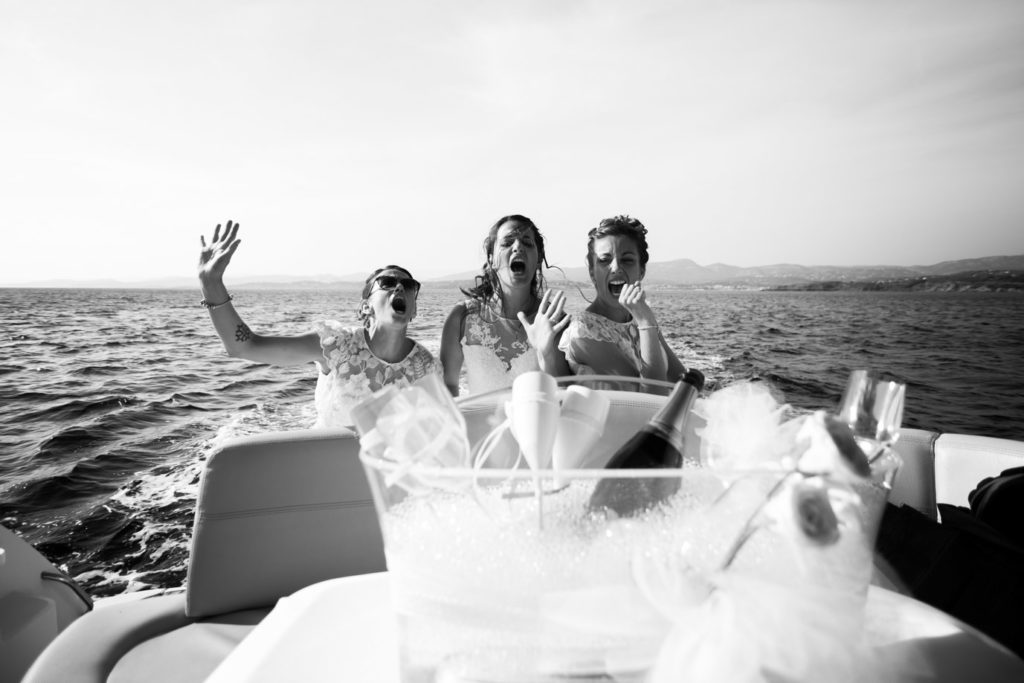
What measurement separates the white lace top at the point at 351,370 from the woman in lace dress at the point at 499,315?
24 cm

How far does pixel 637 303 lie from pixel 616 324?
52 centimetres

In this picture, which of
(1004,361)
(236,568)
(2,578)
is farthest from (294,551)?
(1004,361)

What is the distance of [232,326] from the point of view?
2.78 meters

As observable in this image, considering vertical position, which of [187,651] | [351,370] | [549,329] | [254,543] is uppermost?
[549,329]

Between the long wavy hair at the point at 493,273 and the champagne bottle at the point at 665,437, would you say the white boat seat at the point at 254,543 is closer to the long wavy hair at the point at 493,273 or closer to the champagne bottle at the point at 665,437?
the champagne bottle at the point at 665,437

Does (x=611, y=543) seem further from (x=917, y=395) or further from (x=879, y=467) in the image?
(x=917, y=395)

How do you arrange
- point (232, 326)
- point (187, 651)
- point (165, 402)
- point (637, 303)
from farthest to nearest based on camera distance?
point (165, 402), point (232, 326), point (637, 303), point (187, 651)

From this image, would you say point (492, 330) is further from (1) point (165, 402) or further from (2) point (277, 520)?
(1) point (165, 402)

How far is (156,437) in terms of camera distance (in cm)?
659

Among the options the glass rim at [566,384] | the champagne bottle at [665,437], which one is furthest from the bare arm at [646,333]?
the champagne bottle at [665,437]

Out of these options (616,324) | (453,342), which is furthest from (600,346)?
(453,342)

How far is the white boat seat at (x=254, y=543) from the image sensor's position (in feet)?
5.02

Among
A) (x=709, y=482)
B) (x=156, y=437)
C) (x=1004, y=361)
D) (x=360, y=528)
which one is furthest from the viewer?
(x=1004, y=361)

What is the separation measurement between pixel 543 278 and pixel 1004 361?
1572cm
